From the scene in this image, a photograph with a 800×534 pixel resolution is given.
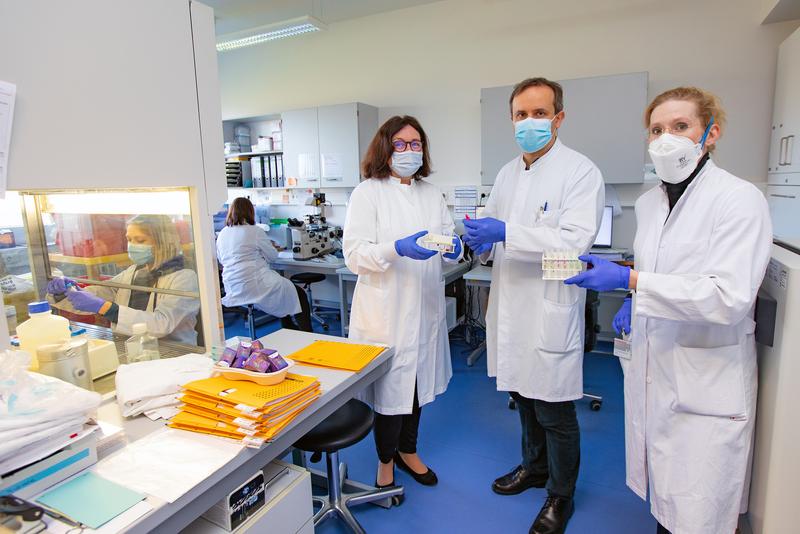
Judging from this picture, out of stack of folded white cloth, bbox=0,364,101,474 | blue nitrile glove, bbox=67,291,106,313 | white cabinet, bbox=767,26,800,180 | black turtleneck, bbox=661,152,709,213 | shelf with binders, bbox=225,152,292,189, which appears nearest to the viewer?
stack of folded white cloth, bbox=0,364,101,474

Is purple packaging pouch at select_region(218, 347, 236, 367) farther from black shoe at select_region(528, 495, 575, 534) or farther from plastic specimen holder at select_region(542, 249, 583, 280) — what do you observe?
black shoe at select_region(528, 495, 575, 534)

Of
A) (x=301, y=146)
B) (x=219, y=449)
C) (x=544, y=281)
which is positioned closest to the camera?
(x=219, y=449)

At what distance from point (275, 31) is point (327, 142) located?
104 centimetres

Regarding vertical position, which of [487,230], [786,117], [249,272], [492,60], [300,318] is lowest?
[300,318]

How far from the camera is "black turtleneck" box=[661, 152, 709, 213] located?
1290 millimetres

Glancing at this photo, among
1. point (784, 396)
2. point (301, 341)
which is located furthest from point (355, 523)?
point (784, 396)

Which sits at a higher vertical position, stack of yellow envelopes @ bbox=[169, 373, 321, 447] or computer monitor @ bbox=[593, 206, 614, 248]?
computer monitor @ bbox=[593, 206, 614, 248]

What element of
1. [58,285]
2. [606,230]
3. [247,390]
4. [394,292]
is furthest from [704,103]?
[606,230]

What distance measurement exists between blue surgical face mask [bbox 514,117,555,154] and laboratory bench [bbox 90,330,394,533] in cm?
93

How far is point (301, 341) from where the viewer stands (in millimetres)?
1770

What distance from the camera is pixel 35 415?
855 mm

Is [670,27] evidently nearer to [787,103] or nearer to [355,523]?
[787,103]

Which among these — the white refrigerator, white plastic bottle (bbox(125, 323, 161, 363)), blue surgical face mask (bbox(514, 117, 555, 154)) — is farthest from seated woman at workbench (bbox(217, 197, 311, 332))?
the white refrigerator

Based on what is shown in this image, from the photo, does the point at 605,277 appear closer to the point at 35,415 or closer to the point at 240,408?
the point at 240,408
